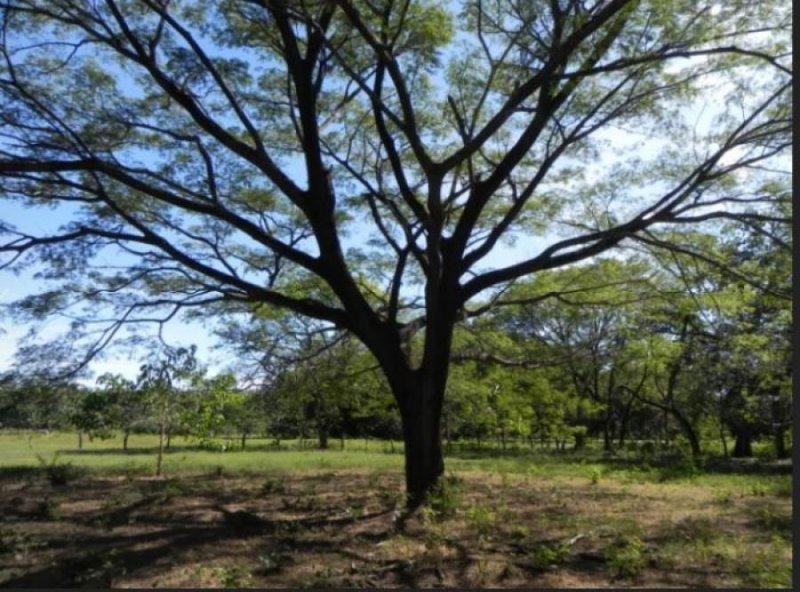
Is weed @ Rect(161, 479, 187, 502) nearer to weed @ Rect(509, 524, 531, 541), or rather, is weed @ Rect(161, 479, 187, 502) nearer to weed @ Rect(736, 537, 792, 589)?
weed @ Rect(509, 524, 531, 541)

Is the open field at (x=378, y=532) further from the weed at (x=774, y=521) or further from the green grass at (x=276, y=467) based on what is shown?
the green grass at (x=276, y=467)

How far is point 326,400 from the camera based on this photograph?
1588 cm

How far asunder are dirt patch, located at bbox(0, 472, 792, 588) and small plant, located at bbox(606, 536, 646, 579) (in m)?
0.01

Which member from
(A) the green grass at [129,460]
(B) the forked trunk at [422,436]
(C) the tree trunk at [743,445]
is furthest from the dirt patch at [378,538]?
(C) the tree trunk at [743,445]

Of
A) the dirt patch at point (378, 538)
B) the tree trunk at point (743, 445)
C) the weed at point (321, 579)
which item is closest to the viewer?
the weed at point (321, 579)

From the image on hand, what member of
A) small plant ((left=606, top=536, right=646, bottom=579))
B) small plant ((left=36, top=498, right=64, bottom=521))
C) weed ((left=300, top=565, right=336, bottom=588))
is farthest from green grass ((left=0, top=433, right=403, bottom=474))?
small plant ((left=606, top=536, right=646, bottom=579))

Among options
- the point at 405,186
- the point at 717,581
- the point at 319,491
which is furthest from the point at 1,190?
the point at 717,581

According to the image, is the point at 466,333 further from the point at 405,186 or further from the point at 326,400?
the point at 405,186

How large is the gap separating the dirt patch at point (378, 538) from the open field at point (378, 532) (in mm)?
23

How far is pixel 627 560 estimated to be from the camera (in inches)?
233

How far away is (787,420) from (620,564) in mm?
18294

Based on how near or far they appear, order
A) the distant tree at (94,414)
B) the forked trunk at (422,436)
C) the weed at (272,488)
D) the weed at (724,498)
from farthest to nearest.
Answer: the distant tree at (94,414) < the weed at (272,488) < the weed at (724,498) < the forked trunk at (422,436)

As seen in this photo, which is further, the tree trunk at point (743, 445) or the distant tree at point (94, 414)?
the tree trunk at point (743, 445)

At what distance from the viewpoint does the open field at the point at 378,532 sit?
5820mm
